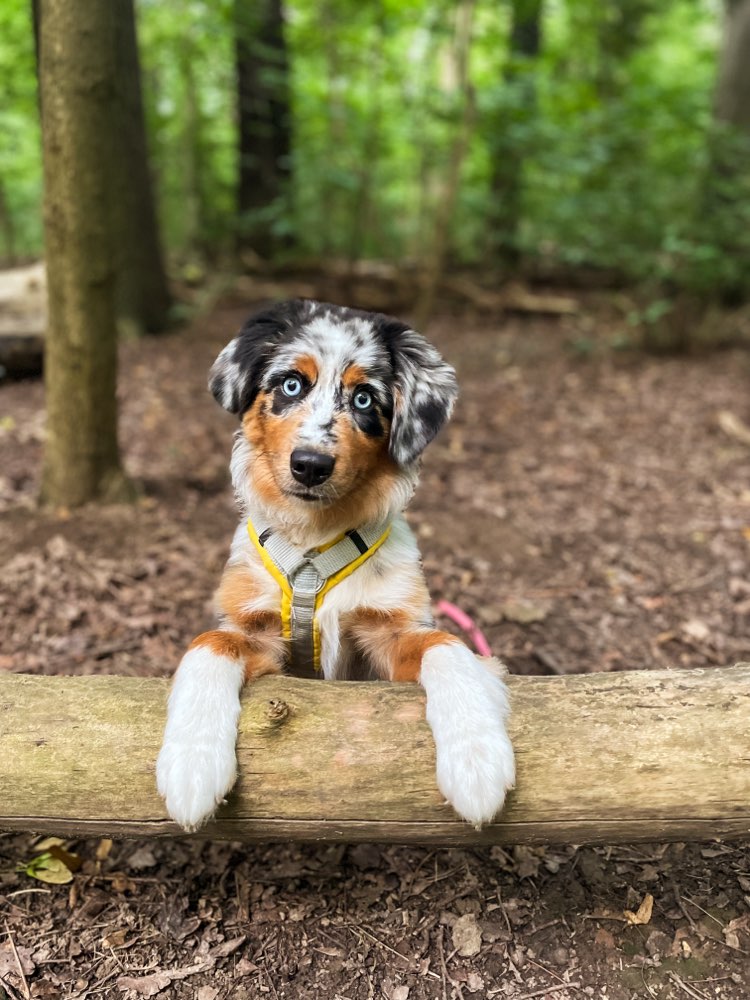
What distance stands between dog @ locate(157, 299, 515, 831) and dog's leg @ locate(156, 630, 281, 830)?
0.06 m

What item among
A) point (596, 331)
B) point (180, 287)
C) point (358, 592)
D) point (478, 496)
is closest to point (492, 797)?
point (358, 592)

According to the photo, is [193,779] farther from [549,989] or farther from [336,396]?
[336,396]

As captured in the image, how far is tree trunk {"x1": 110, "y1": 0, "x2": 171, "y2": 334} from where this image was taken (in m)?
8.73

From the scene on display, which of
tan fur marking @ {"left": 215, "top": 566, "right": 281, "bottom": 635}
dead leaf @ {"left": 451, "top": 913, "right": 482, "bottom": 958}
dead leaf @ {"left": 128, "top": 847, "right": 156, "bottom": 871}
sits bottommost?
dead leaf @ {"left": 128, "top": 847, "right": 156, "bottom": 871}

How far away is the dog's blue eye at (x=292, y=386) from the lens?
123 inches

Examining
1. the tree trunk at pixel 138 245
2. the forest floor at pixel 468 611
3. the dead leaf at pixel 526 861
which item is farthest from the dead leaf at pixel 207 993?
the tree trunk at pixel 138 245

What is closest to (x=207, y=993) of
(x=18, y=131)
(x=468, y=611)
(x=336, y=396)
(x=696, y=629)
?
(x=336, y=396)

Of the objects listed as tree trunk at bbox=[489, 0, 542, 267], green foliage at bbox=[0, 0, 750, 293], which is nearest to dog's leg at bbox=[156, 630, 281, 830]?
green foliage at bbox=[0, 0, 750, 293]

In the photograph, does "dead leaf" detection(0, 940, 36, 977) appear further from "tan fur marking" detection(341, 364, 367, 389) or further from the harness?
"tan fur marking" detection(341, 364, 367, 389)

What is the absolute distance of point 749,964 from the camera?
2564mm

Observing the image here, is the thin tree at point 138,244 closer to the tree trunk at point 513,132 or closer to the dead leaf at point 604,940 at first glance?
the tree trunk at point 513,132

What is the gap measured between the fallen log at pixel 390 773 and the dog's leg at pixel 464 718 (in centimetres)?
8

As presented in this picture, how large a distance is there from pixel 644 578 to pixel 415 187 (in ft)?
45.6

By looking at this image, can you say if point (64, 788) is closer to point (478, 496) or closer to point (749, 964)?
point (749, 964)
